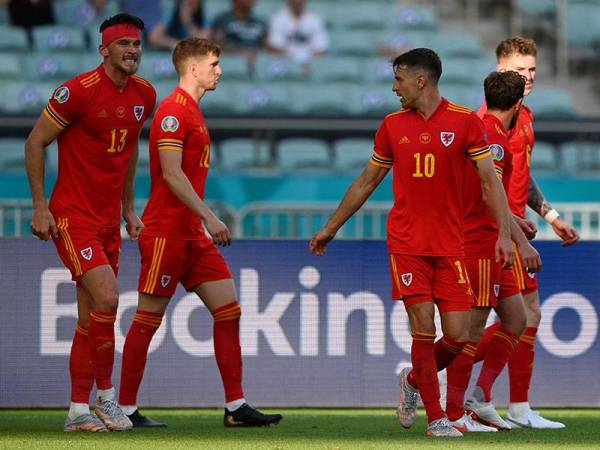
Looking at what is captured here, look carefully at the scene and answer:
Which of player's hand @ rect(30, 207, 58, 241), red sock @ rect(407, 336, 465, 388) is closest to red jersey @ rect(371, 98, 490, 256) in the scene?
red sock @ rect(407, 336, 465, 388)

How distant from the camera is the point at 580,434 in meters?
8.24

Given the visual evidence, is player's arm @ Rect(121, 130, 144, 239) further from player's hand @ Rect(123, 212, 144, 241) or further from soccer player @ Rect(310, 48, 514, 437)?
soccer player @ Rect(310, 48, 514, 437)

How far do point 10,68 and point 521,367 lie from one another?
8352 millimetres

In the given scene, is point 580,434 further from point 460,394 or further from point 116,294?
point 116,294

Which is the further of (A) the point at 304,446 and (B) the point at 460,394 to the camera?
(B) the point at 460,394

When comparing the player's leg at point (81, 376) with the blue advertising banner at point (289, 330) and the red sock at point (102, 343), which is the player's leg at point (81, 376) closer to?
the red sock at point (102, 343)

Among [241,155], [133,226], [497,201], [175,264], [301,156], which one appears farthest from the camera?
[301,156]

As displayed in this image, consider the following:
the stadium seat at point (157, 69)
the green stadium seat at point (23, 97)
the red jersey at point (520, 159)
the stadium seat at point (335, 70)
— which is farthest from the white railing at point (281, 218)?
the stadium seat at point (335, 70)

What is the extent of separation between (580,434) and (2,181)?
6465 mm

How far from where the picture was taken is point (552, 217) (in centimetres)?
887

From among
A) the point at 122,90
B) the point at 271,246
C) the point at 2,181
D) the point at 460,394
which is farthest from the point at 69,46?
the point at 460,394

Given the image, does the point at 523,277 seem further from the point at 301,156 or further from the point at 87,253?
the point at 301,156

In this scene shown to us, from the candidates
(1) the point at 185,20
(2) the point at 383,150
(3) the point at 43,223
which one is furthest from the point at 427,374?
(1) the point at 185,20

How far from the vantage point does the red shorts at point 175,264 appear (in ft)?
27.1
